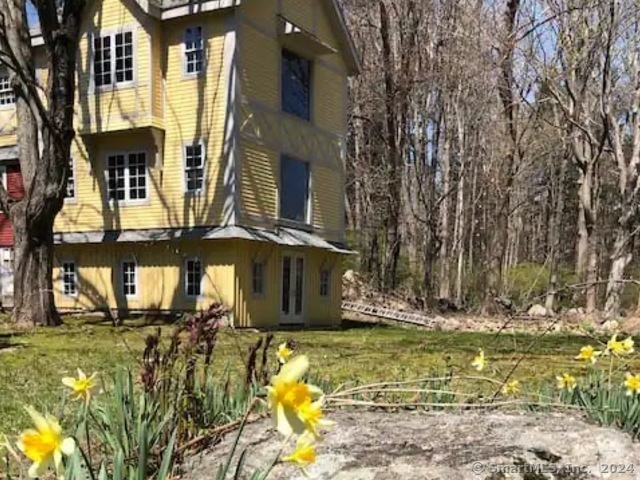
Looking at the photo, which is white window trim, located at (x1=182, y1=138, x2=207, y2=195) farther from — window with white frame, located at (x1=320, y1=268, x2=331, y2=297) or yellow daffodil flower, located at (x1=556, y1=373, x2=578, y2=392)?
yellow daffodil flower, located at (x1=556, y1=373, x2=578, y2=392)

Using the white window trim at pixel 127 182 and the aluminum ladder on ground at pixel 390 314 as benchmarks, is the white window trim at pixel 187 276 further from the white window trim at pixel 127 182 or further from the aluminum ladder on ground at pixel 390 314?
the aluminum ladder on ground at pixel 390 314

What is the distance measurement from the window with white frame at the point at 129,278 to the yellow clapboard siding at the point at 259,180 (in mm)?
3590

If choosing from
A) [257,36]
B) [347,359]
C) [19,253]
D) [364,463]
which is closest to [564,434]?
[364,463]

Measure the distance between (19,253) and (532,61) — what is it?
1400cm

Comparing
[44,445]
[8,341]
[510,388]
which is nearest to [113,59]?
[8,341]

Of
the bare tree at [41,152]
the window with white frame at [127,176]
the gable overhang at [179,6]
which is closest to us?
the bare tree at [41,152]

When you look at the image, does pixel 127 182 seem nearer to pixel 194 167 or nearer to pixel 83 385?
pixel 194 167

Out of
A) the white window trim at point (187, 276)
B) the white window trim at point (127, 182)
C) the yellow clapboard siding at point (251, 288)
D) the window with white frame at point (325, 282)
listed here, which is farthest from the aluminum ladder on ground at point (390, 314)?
the white window trim at point (127, 182)

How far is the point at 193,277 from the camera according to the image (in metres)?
17.2

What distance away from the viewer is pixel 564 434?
290 centimetres

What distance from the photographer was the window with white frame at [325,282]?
783 inches

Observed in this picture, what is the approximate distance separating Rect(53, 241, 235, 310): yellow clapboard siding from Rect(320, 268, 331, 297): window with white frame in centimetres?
402

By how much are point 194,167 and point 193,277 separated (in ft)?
8.69

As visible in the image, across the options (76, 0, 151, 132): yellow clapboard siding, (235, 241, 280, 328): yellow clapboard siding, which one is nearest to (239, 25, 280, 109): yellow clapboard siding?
(76, 0, 151, 132): yellow clapboard siding
